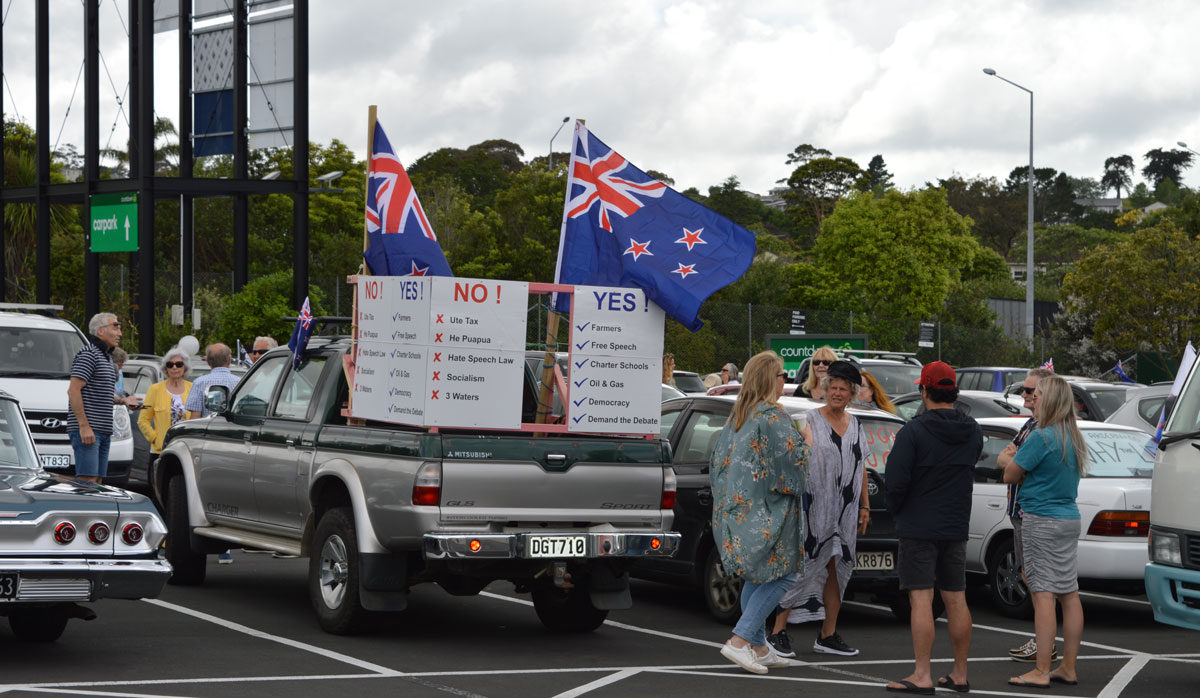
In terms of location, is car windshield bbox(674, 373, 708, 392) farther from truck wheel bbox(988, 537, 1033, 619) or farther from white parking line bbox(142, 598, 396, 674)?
white parking line bbox(142, 598, 396, 674)

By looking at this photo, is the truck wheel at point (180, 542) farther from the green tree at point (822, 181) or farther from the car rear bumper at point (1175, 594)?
the green tree at point (822, 181)

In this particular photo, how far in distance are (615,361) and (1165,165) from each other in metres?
179

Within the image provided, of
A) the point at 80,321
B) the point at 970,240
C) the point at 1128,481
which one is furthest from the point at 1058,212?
the point at 1128,481

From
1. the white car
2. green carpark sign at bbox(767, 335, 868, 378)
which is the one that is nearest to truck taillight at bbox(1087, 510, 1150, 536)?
the white car

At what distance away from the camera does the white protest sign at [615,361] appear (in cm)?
913

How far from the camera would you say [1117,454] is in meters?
11.5

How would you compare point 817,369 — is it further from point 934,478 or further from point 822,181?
point 822,181

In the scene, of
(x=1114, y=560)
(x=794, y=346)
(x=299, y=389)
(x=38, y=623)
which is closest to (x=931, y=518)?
(x=1114, y=560)

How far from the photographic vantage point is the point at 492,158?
294 feet

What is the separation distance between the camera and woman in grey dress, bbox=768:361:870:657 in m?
9.37

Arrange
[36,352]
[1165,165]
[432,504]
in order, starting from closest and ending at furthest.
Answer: [432,504]
[36,352]
[1165,165]

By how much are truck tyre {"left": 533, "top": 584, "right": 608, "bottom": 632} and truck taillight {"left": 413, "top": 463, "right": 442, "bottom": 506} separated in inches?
64.7

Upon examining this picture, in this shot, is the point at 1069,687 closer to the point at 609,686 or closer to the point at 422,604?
the point at 609,686

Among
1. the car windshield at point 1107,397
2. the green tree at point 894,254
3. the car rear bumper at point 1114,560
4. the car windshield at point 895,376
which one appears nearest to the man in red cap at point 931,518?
the car rear bumper at point 1114,560
